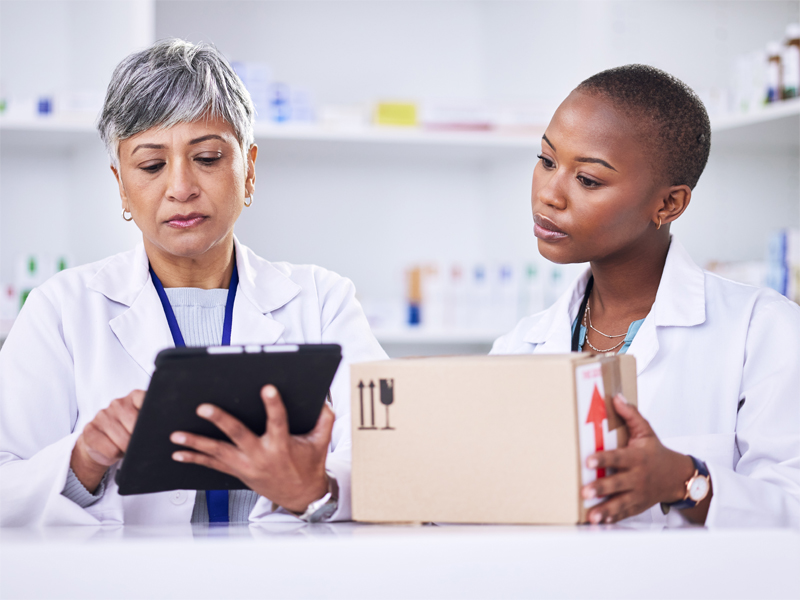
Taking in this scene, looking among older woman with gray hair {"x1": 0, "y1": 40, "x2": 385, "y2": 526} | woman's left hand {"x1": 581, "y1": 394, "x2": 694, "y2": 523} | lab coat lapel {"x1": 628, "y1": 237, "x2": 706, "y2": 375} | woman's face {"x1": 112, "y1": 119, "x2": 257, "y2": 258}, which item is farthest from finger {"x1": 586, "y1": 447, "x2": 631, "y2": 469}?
woman's face {"x1": 112, "y1": 119, "x2": 257, "y2": 258}

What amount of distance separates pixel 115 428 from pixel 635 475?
0.61 m

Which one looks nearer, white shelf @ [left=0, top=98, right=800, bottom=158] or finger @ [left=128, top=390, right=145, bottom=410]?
finger @ [left=128, top=390, right=145, bottom=410]

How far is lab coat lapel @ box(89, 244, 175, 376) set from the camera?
1.27 meters

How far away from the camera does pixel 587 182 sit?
4.10 feet

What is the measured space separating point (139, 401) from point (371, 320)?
189cm

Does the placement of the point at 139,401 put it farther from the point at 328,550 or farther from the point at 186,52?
the point at 186,52

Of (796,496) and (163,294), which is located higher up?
(163,294)

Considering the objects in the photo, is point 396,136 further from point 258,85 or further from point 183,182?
point 183,182

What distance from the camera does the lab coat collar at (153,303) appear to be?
127cm

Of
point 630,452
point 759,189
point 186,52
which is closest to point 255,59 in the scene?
point 186,52

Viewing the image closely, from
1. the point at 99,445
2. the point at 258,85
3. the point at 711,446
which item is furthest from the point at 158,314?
the point at 258,85

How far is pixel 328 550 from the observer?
0.68 meters

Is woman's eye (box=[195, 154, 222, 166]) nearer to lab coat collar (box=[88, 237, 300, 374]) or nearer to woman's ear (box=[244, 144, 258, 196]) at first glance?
woman's ear (box=[244, 144, 258, 196])

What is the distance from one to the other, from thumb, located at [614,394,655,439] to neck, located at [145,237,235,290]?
31.8 inches
